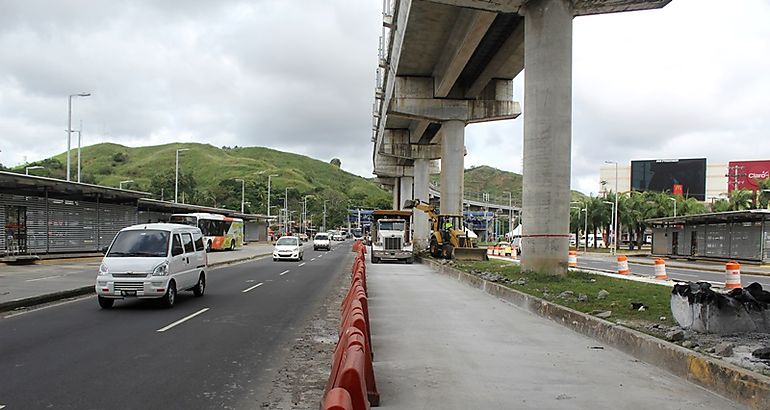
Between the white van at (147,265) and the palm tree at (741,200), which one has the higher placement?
the palm tree at (741,200)

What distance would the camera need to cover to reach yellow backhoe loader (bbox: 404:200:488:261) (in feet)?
111

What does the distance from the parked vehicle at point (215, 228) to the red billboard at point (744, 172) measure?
302 ft

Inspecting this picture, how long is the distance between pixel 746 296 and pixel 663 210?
68.3m

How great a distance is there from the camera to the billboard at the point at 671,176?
106 meters

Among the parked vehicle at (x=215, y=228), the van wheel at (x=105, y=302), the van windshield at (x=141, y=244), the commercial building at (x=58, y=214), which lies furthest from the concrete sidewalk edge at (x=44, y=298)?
the parked vehicle at (x=215, y=228)

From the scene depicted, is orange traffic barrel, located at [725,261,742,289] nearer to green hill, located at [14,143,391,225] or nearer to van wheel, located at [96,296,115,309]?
van wheel, located at [96,296,115,309]

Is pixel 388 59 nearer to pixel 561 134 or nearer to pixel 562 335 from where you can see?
pixel 561 134

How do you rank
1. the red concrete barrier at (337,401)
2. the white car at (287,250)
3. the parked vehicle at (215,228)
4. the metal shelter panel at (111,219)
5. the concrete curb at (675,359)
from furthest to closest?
the parked vehicle at (215,228)
the white car at (287,250)
the metal shelter panel at (111,219)
the concrete curb at (675,359)
the red concrete barrier at (337,401)

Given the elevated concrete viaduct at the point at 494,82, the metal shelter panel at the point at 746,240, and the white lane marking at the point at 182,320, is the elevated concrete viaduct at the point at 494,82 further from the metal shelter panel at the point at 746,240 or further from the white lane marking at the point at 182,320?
the metal shelter panel at the point at 746,240

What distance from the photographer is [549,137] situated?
61.9 ft

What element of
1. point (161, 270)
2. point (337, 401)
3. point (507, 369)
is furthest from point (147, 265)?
point (337, 401)

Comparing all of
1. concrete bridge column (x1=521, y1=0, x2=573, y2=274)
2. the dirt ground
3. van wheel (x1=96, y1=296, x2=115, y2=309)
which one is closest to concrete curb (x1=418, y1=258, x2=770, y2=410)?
the dirt ground

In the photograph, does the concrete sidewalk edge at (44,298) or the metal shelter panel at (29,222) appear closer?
the concrete sidewalk edge at (44,298)

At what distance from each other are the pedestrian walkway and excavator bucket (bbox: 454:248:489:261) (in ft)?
62.4
